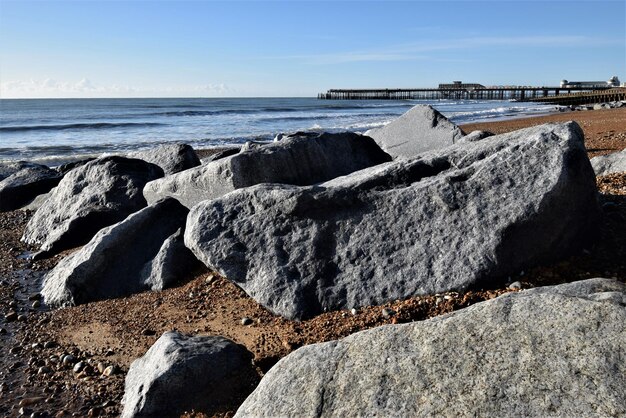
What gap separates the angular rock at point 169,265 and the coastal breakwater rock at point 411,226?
0.92 meters

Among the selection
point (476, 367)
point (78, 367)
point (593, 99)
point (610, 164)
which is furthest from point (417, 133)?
point (593, 99)

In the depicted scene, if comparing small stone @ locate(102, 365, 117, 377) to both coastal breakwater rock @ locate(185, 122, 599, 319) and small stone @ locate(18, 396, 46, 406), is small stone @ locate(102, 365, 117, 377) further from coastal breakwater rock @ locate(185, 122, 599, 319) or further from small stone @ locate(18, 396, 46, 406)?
coastal breakwater rock @ locate(185, 122, 599, 319)

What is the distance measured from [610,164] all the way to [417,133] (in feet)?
9.83

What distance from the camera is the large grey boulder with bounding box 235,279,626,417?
2633mm

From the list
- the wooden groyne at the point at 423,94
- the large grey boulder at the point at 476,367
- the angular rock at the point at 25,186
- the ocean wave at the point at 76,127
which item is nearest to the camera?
the large grey boulder at the point at 476,367

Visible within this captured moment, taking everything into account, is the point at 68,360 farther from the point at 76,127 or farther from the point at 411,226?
the point at 76,127

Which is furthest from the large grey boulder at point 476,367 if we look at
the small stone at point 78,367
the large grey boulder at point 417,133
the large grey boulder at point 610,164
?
the large grey boulder at point 417,133

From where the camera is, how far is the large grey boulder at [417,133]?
31.3ft

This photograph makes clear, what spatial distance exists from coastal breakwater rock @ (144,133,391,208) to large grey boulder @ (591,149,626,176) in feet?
9.68

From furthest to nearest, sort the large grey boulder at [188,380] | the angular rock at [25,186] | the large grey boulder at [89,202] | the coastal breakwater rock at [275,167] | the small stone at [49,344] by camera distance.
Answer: the angular rock at [25,186] < the large grey boulder at [89,202] < the coastal breakwater rock at [275,167] < the small stone at [49,344] < the large grey boulder at [188,380]

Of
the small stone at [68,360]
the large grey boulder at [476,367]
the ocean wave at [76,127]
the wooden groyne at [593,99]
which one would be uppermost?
the wooden groyne at [593,99]

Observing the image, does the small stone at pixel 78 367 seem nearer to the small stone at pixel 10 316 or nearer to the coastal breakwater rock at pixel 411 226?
the coastal breakwater rock at pixel 411 226

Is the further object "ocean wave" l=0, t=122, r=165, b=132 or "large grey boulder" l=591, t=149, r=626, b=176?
"ocean wave" l=0, t=122, r=165, b=132

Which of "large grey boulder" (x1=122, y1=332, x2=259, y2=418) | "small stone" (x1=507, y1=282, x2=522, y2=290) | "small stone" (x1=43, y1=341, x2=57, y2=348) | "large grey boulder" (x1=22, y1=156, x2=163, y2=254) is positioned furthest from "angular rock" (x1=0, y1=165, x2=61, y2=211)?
"small stone" (x1=507, y1=282, x2=522, y2=290)
